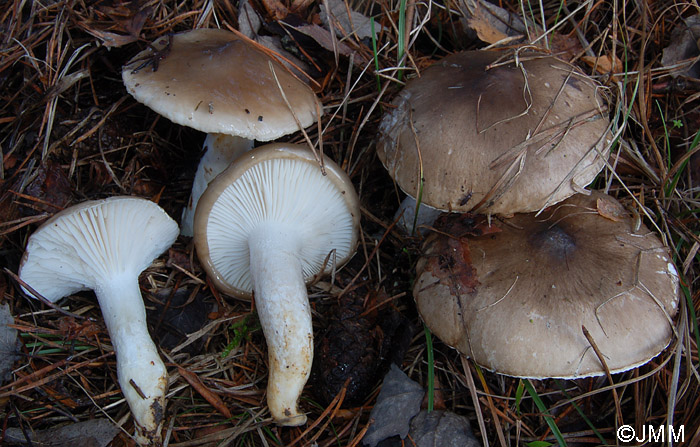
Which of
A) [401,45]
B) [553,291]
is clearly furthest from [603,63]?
[553,291]

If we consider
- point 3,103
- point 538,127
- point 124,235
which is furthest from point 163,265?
point 538,127

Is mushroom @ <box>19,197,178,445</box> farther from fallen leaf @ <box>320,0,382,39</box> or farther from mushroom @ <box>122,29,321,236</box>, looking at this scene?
fallen leaf @ <box>320,0,382,39</box>

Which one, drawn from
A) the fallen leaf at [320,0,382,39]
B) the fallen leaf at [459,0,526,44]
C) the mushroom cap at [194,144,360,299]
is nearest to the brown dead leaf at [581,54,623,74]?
the fallen leaf at [459,0,526,44]

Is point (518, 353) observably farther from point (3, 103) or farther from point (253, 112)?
point (3, 103)

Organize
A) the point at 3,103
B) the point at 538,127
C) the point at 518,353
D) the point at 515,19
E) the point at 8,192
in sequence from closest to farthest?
the point at 518,353, the point at 538,127, the point at 8,192, the point at 3,103, the point at 515,19

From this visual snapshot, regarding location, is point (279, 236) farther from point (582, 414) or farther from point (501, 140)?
point (582, 414)

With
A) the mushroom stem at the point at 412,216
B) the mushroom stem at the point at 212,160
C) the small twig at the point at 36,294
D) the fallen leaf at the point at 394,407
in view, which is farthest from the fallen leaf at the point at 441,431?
the small twig at the point at 36,294
